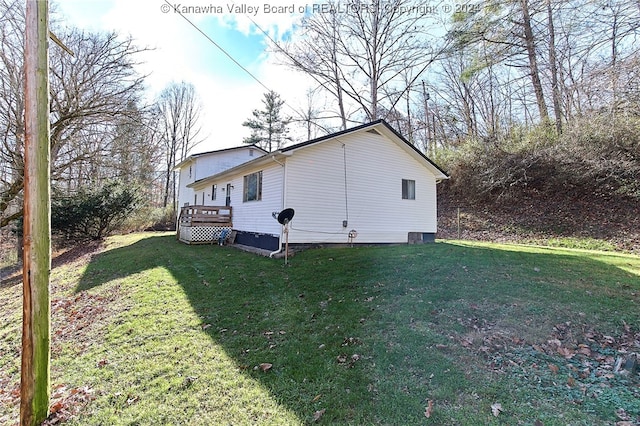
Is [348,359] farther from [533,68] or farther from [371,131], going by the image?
[533,68]

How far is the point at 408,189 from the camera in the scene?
12.3 metres

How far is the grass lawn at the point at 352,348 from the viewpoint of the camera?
2791 millimetres

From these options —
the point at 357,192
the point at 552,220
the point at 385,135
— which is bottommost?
the point at 552,220

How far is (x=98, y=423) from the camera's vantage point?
282cm

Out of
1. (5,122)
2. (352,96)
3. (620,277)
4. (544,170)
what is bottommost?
(620,277)

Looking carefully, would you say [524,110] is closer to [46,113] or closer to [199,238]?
[199,238]

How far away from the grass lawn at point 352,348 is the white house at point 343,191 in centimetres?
334

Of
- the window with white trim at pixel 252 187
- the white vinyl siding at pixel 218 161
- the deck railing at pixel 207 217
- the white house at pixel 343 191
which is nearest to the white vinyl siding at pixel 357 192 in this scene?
the white house at pixel 343 191

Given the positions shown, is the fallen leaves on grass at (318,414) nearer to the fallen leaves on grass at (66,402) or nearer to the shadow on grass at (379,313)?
the shadow on grass at (379,313)

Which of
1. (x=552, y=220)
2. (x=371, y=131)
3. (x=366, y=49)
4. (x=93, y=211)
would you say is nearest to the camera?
(x=371, y=131)

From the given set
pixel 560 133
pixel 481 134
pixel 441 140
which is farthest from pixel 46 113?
pixel 441 140

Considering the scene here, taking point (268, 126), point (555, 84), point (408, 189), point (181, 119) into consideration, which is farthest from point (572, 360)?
point (181, 119)

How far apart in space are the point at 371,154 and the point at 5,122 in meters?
12.4

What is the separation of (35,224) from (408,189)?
11.3 metres
